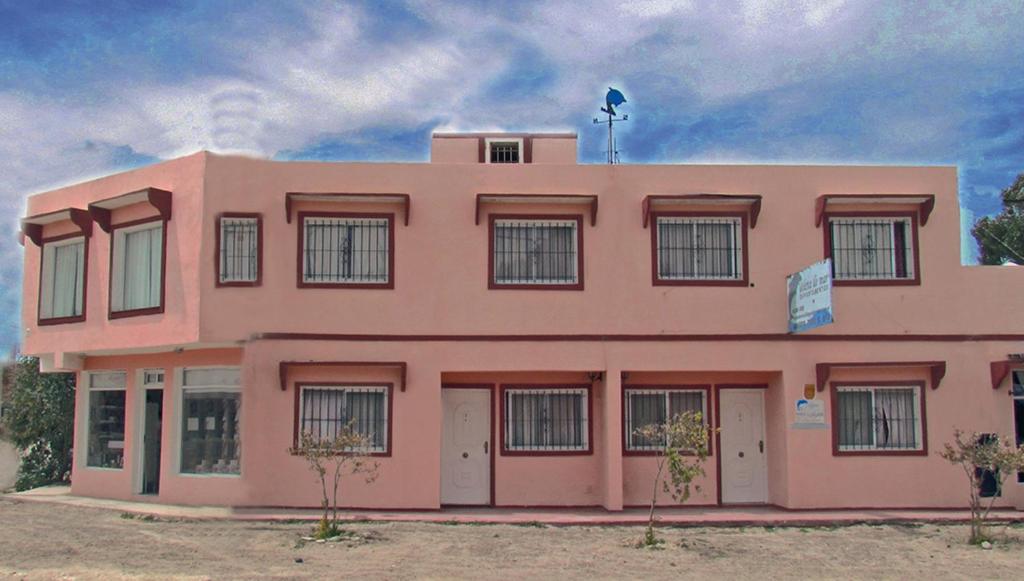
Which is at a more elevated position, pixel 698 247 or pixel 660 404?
pixel 698 247

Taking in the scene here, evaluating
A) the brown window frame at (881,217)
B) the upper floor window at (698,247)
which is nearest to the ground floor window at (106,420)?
the upper floor window at (698,247)

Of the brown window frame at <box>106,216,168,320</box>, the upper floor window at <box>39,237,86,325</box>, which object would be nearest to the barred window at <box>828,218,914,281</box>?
the brown window frame at <box>106,216,168,320</box>

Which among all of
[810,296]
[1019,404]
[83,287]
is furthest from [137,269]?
[1019,404]

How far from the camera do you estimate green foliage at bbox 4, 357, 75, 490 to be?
65.7 ft

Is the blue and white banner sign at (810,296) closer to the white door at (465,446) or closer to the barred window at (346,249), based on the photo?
the white door at (465,446)

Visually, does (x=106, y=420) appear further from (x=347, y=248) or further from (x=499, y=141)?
(x=499, y=141)

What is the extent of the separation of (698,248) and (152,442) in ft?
35.5

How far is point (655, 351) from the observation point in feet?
52.9

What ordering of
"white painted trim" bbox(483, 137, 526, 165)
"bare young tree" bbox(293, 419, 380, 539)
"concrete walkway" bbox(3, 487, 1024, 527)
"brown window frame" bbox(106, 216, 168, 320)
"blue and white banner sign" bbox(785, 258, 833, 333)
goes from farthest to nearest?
"white painted trim" bbox(483, 137, 526, 165) → "brown window frame" bbox(106, 216, 168, 320) → "concrete walkway" bbox(3, 487, 1024, 527) → "blue and white banner sign" bbox(785, 258, 833, 333) → "bare young tree" bbox(293, 419, 380, 539)

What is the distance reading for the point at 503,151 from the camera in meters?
18.6

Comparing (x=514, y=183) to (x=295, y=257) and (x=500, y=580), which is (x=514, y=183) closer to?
(x=295, y=257)

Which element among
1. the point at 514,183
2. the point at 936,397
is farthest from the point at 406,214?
the point at 936,397

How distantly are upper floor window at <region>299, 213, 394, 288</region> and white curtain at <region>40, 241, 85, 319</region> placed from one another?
501 centimetres

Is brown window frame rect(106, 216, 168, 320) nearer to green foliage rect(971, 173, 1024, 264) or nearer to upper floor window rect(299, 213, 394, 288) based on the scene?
upper floor window rect(299, 213, 394, 288)
